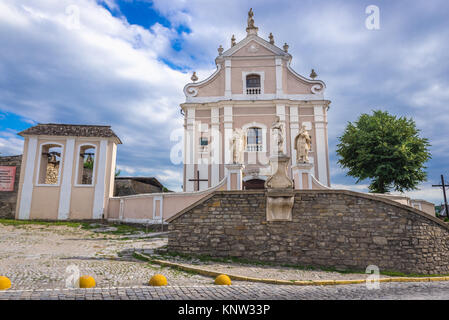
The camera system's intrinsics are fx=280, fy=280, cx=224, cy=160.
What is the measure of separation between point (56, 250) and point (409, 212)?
11274 millimetres

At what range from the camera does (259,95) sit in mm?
20484

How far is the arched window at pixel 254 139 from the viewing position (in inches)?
770

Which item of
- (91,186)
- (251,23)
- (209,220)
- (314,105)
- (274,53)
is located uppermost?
(251,23)

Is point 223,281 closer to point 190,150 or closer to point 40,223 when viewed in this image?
point 40,223

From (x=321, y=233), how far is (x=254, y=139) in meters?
12.0

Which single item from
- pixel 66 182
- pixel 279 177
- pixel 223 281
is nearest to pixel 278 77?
pixel 279 177

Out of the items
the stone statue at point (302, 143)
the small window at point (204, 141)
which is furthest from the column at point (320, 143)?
the small window at point (204, 141)

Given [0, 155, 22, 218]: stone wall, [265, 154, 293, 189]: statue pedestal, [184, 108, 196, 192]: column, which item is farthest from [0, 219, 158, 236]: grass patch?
[265, 154, 293, 189]: statue pedestal

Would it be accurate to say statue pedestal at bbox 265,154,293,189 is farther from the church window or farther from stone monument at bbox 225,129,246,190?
the church window

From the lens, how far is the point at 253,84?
21156 millimetres

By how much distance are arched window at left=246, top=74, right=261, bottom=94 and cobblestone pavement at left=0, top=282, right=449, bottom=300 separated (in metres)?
16.5
